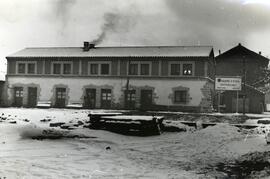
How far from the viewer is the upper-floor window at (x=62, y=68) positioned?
126 feet

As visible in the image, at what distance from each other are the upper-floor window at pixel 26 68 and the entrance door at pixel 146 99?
40.3 ft

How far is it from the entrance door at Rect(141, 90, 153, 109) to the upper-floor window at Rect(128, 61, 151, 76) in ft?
6.00

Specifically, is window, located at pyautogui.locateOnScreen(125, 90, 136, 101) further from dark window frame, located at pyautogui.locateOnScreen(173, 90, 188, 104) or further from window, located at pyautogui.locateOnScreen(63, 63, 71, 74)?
window, located at pyautogui.locateOnScreen(63, 63, 71, 74)

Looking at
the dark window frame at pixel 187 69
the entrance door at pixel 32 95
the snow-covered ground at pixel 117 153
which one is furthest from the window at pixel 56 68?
the snow-covered ground at pixel 117 153

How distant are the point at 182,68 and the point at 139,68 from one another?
432 cm

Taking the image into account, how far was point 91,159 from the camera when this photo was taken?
9.30 m

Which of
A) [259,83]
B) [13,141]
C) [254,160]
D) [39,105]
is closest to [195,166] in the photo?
[254,160]

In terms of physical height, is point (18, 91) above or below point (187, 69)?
below

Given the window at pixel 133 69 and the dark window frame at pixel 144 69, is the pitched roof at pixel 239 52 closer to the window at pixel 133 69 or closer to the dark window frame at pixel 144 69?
the dark window frame at pixel 144 69

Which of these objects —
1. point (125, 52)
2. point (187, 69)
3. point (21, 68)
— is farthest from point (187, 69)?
point (21, 68)

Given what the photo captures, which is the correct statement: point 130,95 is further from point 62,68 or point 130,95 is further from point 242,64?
point 242,64

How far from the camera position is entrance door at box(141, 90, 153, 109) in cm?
3581

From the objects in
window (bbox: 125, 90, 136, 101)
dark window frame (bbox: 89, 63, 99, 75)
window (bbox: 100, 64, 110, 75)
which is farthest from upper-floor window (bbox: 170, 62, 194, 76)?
dark window frame (bbox: 89, 63, 99, 75)

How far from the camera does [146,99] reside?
3597 centimetres
